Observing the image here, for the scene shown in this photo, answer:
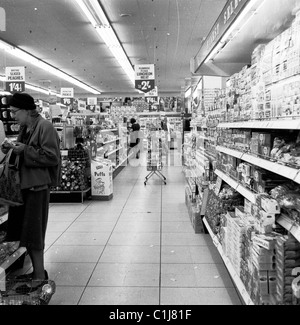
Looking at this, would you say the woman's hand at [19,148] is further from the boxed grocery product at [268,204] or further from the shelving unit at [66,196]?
the shelving unit at [66,196]

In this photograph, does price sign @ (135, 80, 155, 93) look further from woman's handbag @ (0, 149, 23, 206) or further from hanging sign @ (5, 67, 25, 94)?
woman's handbag @ (0, 149, 23, 206)

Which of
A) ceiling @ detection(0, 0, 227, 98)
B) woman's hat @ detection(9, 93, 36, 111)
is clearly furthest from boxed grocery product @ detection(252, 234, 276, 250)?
ceiling @ detection(0, 0, 227, 98)

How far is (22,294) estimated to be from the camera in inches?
111

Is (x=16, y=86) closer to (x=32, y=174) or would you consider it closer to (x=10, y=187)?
(x=32, y=174)

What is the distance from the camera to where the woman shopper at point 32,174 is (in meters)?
3.00

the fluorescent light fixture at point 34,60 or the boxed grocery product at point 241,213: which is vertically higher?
the fluorescent light fixture at point 34,60

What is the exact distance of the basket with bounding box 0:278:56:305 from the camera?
266 centimetres

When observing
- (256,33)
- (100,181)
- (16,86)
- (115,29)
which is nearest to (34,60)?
(16,86)

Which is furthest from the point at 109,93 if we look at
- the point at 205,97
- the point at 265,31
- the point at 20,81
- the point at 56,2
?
the point at 265,31

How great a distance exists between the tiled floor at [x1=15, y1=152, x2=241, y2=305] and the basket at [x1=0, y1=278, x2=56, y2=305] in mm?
150

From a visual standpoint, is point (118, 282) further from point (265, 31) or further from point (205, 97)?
point (205, 97)

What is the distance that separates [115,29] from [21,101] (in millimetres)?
8313

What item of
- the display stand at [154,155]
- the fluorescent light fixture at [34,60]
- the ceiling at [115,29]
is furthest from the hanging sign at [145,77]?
the fluorescent light fixture at [34,60]
